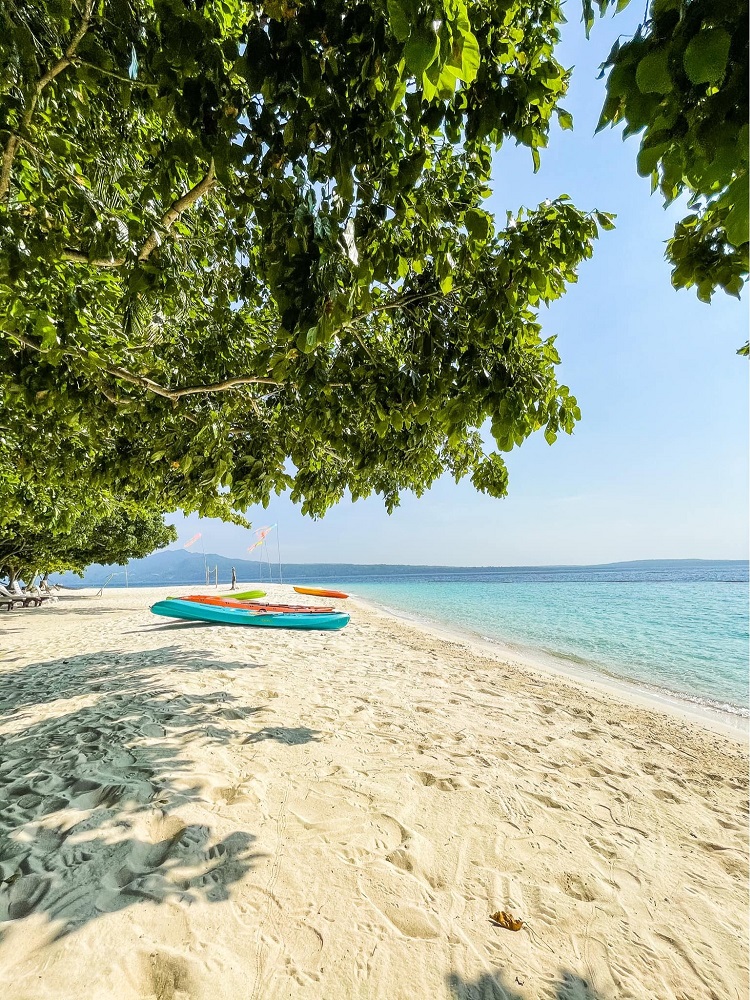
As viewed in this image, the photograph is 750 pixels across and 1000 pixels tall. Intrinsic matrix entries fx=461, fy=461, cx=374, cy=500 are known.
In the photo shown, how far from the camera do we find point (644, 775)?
4.91 meters

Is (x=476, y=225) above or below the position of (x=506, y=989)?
above

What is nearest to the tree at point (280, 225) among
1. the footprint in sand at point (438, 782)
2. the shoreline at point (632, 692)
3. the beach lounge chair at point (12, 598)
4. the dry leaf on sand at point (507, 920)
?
the dry leaf on sand at point (507, 920)

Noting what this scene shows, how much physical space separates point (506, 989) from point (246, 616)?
1190cm

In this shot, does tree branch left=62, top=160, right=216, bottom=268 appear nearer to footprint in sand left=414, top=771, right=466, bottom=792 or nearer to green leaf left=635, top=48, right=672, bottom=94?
green leaf left=635, top=48, right=672, bottom=94

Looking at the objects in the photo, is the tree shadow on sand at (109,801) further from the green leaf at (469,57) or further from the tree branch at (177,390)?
the green leaf at (469,57)

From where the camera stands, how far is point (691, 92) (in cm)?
134

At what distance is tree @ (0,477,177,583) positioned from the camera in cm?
1163

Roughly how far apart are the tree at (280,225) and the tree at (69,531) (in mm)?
4908

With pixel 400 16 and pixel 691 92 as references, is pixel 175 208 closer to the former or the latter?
pixel 400 16

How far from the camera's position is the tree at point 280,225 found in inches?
85.4

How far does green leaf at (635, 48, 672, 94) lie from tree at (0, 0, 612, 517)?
49 cm

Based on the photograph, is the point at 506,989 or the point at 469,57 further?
the point at 506,989

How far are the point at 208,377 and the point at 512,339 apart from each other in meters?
3.70

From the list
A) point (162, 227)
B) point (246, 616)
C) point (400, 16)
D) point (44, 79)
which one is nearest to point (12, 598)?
point (246, 616)
